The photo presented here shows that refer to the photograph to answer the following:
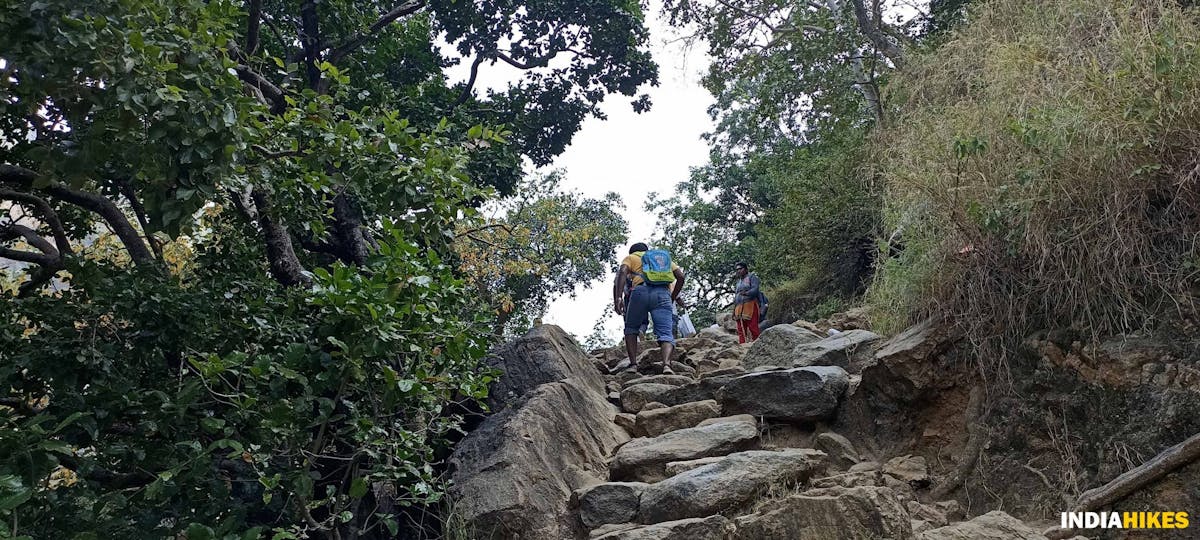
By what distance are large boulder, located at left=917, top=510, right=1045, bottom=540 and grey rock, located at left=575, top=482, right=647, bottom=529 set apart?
1.91 meters

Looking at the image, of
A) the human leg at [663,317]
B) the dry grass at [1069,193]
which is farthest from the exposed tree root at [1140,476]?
the human leg at [663,317]

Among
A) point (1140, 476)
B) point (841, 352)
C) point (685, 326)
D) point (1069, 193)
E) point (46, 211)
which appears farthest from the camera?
point (685, 326)

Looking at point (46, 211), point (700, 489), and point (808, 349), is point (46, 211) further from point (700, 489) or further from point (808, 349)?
point (808, 349)

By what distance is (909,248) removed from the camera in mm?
7680

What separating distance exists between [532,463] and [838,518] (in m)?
2.29

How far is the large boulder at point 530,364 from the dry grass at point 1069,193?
2777mm

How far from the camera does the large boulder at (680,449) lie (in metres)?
6.88

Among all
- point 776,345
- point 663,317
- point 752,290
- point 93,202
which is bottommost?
point 776,345

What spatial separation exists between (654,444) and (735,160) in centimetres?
1856

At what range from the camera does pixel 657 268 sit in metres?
9.74

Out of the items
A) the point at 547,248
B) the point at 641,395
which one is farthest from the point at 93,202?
the point at 547,248

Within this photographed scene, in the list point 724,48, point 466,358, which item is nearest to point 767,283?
point 724,48

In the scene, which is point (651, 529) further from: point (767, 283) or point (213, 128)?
point (767, 283)

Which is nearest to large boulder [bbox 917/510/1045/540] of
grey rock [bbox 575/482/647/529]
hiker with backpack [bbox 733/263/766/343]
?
grey rock [bbox 575/482/647/529]
